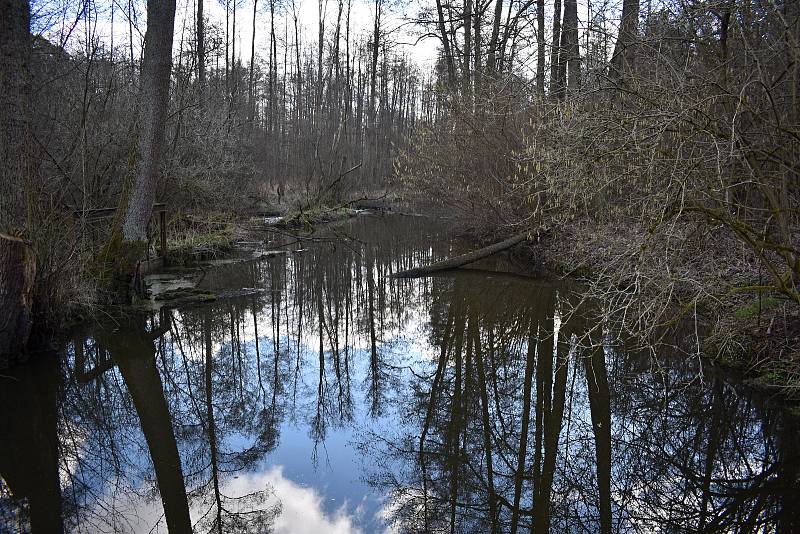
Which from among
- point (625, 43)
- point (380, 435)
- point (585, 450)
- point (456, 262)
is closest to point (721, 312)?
point (585, 450)

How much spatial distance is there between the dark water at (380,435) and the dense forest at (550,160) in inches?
32.6

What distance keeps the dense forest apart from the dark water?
83cm

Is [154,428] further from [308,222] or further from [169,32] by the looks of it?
[308,222]

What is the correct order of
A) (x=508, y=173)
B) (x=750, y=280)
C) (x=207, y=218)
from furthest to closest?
(x=207, y=218), (x=508, y=173), (x=750, y=280)

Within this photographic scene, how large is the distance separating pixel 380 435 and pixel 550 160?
2.95 metres

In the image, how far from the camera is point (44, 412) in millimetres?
5875

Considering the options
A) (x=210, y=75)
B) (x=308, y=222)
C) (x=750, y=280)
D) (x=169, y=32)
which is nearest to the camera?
(x=750, y=280)

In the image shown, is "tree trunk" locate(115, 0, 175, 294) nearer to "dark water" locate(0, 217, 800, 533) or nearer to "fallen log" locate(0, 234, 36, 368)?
"dark water" locate(0, 217, 800, 533)

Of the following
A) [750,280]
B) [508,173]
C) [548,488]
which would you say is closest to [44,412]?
[548,488]

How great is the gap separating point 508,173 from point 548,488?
11.7 meters

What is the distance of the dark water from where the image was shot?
4340 millimetres

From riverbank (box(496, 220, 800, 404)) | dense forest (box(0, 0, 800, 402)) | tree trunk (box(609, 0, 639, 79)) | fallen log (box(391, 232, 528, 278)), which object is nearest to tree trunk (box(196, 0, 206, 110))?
dense forest (box(0, 0, 800, 402))

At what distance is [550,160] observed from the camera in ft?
18.5

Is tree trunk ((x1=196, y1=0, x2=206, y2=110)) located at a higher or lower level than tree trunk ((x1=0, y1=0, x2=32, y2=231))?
higher
